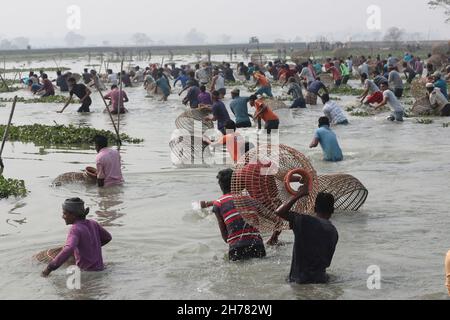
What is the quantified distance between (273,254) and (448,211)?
345 cm

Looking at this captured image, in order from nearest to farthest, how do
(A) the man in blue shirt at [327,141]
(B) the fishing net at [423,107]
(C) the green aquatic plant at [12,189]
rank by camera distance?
1. (C) the green aquatic plant at [12,189]
2. (A) the man in blue shirt at [327,141]
3. (B) the fishing net at [423,107]

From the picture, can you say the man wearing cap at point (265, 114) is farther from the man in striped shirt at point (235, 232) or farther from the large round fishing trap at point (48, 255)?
the large round fishing trap at point (48, 255)

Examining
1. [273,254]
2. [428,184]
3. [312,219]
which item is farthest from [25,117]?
[312,219]

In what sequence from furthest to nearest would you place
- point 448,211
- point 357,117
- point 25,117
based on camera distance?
point 25,117
point 357,117
point 448,211

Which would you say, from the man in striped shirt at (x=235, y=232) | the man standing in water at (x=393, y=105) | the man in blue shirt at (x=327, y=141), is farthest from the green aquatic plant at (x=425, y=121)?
the man in striped shirt at (x=235, y=232)

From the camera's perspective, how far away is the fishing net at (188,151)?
52.9ft

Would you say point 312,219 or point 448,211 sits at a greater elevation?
point 312,219

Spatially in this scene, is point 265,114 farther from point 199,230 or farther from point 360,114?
point 199,230

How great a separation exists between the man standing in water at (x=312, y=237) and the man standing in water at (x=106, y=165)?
5.51 m

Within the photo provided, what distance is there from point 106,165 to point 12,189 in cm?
162

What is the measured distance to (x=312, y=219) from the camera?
25.0 feet

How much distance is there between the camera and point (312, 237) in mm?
7641

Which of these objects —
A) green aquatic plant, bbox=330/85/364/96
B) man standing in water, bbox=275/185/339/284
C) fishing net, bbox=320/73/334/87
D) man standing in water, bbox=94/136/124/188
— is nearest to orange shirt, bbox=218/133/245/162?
man standing in water, bbox=94/136/124/188
